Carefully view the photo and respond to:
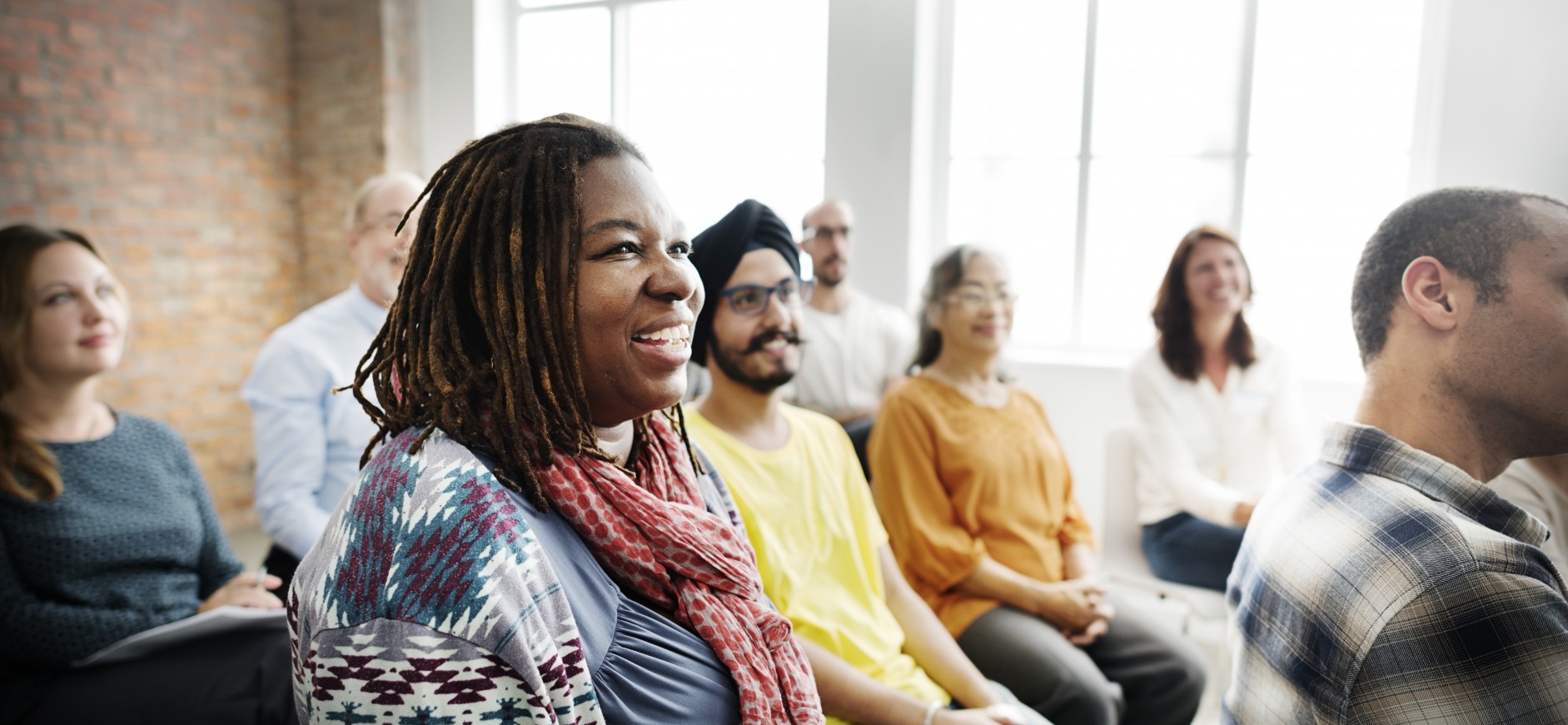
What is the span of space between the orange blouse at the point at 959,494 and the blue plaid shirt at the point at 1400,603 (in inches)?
40.0

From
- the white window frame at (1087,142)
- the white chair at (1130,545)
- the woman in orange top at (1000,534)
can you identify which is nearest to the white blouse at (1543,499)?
the woman in orange top at (1000,534)

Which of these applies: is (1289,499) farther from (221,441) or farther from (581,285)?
(221,441)

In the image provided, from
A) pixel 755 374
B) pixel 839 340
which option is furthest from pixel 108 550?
pixel 839 340

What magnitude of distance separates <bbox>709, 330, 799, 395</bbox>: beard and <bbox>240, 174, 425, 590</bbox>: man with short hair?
0.98 m

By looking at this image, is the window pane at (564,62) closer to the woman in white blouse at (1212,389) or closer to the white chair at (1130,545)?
the woman in white blouse at (1212,389)

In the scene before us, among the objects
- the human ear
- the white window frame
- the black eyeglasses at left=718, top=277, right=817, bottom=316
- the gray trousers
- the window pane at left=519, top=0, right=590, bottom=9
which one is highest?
the window pane at left=519, top=0, right=590, bottom=9

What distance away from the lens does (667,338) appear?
0.93 m

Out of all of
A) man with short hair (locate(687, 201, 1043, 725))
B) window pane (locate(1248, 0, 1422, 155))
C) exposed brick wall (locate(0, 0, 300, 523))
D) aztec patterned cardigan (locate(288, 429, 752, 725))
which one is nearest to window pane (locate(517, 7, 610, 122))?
exposed brick wall (locate(0, 0, 300, 523))

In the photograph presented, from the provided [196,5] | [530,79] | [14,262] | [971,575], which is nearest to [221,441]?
[196,5]

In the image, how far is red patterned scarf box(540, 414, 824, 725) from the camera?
0.89 meters

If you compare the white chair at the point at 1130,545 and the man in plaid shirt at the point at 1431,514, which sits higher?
the man in plaid shirt at the point at 1431,514

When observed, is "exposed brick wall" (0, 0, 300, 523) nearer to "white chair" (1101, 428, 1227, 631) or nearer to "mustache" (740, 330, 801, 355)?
"mustache" (740, 330, 801, 355)

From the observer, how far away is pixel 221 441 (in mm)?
5270

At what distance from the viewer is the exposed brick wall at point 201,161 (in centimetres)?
451
